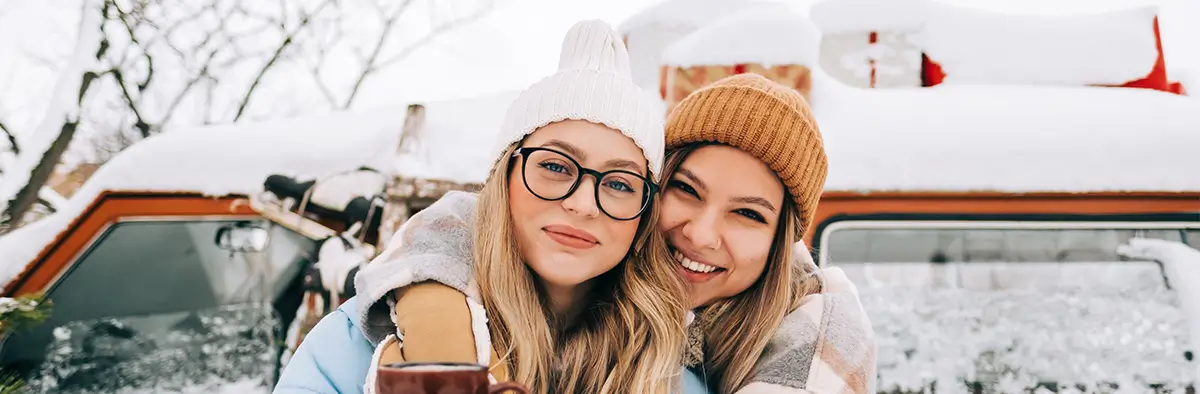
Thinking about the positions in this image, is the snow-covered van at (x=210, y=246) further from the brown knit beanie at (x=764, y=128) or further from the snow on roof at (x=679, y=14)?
the brown knit beanie at (x=764, y=128)

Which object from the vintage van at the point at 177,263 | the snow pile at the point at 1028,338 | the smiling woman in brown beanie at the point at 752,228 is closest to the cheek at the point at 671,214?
the smiling woman in brown beanie at the point at 752,228

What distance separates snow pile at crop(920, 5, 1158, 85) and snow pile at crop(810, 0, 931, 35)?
131 mm

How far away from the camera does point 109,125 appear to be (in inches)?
324

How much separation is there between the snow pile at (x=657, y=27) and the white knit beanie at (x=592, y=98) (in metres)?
2.12

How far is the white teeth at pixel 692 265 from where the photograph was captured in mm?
1359

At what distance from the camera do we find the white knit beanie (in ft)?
3.80

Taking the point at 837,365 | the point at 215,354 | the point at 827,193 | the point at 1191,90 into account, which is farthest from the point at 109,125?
the point at 1191,90

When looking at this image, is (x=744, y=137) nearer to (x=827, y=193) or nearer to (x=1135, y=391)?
(x=827, y=193)

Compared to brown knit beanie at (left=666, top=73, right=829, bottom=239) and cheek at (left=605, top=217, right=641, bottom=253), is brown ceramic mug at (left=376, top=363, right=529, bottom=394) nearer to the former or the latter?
cheek at (left=605, top=217, right=641, bottom=253)

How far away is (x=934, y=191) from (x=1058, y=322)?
621mm

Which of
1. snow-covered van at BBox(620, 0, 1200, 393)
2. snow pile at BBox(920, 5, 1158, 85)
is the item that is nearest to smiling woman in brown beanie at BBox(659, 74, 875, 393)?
snow-covered van at BBox(620, 0, 1200, 393)

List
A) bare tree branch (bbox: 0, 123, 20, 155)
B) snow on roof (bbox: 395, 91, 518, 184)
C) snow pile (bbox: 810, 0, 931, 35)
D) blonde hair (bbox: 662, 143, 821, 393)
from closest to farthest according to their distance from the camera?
blonde hair (bbox: 662, 143, 821, 393) → snow on roof (bbox: 395, 91, 518, 184) → snow pile (bbox: 810, 0, 931, 35) → bare tree branch (bbox: 0, 123, 20, 155)

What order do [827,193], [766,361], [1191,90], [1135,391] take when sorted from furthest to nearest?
[1191,90] → [827,193] → [1135,391] → [766,361]

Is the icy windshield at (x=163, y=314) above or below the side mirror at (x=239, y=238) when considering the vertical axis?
below
